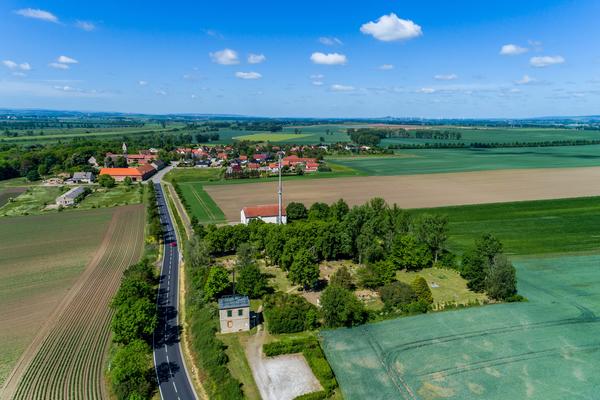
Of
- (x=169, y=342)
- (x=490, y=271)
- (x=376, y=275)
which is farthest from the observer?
(x=376, y=275)

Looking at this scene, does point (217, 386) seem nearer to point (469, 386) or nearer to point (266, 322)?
point (266, 322)

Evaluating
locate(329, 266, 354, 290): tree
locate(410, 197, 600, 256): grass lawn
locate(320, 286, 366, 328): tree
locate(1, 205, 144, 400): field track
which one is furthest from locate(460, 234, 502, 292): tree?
locate(1, 205, 144, 400): field track

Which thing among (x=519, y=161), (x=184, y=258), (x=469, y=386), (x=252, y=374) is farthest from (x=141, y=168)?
(x=519, y=161)

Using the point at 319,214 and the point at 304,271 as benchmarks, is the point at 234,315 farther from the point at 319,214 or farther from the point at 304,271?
the point at 319,214

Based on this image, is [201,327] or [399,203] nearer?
[201,327]

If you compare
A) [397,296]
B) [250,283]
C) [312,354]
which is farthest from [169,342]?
[397,296]

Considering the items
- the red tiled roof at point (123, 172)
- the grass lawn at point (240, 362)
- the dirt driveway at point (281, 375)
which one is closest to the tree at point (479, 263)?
the dirt driveway at point (281, 375)
